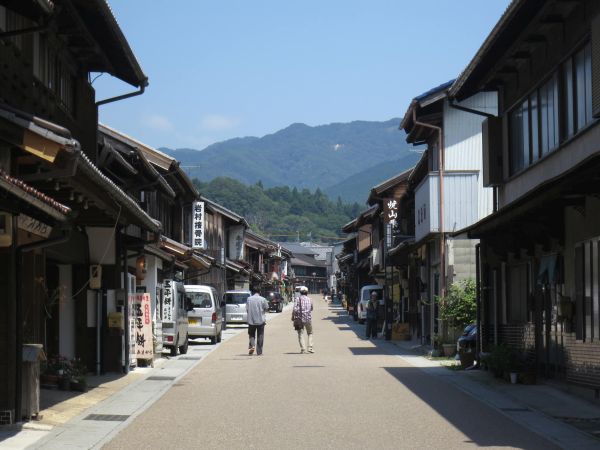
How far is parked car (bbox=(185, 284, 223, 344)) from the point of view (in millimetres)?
34500

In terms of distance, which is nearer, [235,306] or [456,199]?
[456,199]

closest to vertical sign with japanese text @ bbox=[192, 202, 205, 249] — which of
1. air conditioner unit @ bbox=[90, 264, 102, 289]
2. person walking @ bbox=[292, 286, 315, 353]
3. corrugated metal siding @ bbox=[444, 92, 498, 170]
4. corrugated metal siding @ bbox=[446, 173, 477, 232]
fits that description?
person walking @ bbox=[292, 286, 315, 353]

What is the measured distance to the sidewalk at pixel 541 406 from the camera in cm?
1202

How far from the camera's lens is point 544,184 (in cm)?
1424

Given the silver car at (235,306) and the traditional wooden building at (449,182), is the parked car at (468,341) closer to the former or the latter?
the traditional wooden building at (449,182)

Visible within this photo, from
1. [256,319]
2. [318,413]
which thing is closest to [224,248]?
[256,319]

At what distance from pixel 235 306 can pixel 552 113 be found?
3335 cm

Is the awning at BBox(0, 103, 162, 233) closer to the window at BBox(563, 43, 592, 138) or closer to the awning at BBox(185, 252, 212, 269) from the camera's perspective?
the window at BBox(563, 43, 592, 138)

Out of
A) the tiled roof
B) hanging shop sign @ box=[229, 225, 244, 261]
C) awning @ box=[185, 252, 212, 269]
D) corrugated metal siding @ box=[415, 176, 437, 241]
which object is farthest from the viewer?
hanging shop sign @ box=[229, 225, 244, 261]

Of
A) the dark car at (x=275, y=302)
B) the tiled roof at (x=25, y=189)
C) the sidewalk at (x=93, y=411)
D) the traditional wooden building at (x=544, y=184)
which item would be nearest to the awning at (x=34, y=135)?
the tiled roof at (x=25, y=189)

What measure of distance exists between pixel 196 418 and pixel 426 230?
17980 millimetres

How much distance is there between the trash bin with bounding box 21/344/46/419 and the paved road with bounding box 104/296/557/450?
1216 mm

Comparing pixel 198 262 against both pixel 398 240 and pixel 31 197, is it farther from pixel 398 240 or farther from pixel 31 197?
pixel 31 197

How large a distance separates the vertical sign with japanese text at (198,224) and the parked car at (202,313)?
512 inches
